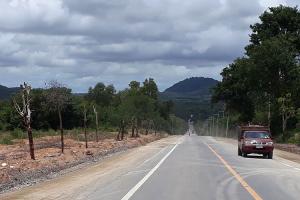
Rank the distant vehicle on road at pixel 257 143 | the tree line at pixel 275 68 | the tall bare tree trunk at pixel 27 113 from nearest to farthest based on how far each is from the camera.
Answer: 1. the tall bare tree trunk at pixel 27 113
2. the distant vehicle on road at pixel 257 143
3. the tree line at pixel 275 68

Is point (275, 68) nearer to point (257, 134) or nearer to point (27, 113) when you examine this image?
point (257, 134)

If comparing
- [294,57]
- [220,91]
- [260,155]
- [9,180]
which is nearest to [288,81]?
[294,57]

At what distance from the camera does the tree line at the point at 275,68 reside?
218ft

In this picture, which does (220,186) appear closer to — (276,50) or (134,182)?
(134,182)

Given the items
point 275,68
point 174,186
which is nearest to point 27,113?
point 174,186

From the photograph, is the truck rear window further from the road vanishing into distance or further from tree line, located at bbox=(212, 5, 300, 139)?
tree line, located at bbox=(212, 5, 300, 139)

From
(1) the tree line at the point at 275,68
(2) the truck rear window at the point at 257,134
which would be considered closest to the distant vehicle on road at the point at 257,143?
(2) the truck rear window at the point at 257,134

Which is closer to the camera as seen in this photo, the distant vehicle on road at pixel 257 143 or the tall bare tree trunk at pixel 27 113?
the tall bare tree trunk at pixel 27 113

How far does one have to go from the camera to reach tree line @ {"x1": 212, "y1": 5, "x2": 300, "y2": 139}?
66375mm

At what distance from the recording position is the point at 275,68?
223ft

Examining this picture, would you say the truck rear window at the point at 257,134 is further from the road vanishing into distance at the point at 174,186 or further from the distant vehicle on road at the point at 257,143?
the road vanishing into distance at the point at 174,186

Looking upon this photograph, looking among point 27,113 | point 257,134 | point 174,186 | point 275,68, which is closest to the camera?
point 174,186

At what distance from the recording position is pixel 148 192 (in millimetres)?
15805

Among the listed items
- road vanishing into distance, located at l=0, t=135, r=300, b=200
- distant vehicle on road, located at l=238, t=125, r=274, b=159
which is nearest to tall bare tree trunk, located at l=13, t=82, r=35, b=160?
road vanishing into distance, located at l=0, t=135, r=300, b=200
